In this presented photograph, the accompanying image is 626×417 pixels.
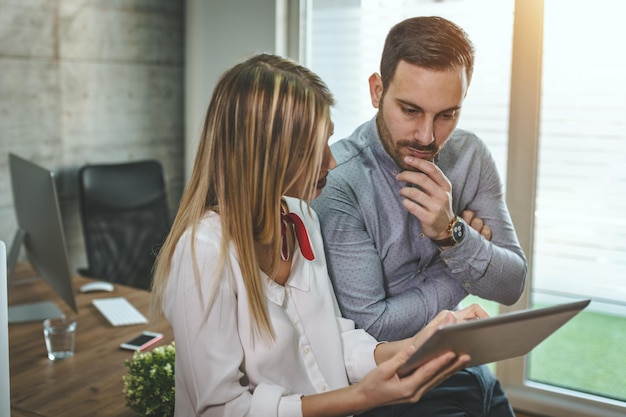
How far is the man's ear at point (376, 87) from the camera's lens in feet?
6.63

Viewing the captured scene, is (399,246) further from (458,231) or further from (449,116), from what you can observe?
(449,116)

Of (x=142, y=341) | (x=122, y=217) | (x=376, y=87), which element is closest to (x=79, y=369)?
(x=142, y=341)

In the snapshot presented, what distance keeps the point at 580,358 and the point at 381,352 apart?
6.51ft

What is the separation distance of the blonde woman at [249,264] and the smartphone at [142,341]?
556 millimetres

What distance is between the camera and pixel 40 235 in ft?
7.39

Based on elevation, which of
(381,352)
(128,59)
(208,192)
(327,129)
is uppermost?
(128,59)

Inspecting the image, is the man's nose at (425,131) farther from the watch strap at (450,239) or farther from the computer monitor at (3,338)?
the computer monitor at (3,338)

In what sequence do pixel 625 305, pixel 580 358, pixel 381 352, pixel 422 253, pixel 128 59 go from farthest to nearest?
pixel 128 59 → pixel 580 358 → pixel 625 305 → pixel 422 253 → pixel 381 352

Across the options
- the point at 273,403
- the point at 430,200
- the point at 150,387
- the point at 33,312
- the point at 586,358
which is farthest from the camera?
the point at 586,358

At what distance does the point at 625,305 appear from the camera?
10.3 feet

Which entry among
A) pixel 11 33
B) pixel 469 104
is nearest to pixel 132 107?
pixel 11 33

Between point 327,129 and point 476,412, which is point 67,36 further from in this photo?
point 476,412

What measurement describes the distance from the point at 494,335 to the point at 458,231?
0.52 metres

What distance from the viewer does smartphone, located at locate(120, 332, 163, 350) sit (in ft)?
7.01
